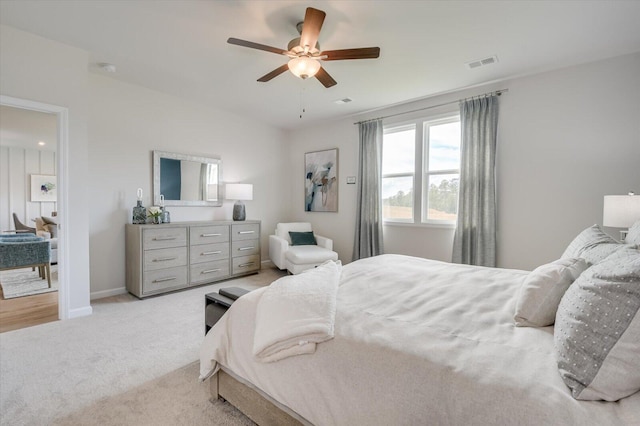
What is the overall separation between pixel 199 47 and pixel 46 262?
139 inches

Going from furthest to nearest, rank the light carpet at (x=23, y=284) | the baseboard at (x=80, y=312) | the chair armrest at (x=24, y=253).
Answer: the light carpet at (x=23, y=284) → the chair armrest at (x=24, y=253) → the baseboard at (x=80, y=312)

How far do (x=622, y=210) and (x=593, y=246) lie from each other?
1.14 m

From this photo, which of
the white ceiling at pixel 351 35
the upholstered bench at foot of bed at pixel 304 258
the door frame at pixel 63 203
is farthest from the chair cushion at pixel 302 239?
the door frame at pixel 63 203

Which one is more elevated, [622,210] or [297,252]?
[622,210]

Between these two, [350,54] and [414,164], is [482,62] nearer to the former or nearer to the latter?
[414,164]

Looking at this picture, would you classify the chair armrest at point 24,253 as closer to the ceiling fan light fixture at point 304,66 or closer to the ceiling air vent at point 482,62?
the ceiling fan light fixture at point 304,66

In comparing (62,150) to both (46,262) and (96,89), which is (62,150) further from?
(46,262)

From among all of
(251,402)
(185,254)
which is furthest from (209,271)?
(251,402)

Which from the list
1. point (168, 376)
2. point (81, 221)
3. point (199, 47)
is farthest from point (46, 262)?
point (199, 47)

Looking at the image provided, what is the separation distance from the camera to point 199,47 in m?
2.80

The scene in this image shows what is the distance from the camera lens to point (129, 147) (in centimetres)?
377

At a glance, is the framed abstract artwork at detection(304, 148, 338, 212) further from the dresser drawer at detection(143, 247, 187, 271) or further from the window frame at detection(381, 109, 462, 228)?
the dresser drawer at detection(143, 247, 187, 271)

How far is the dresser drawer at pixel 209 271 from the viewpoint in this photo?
3992mm

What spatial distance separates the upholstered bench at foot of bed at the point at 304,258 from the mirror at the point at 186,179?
153 centimetres
